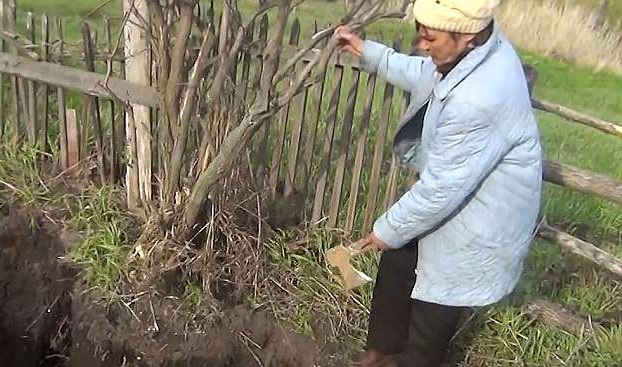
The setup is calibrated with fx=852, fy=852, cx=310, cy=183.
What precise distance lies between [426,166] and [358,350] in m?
1.28

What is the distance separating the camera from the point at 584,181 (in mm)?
3803

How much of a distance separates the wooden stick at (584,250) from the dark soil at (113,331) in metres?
1.23

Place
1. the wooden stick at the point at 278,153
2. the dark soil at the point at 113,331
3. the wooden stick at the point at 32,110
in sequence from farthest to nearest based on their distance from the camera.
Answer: the wooden stick at the point at 32,110 < the wooden stick at the point at 278,153 < the dark soil at the point at 113,331

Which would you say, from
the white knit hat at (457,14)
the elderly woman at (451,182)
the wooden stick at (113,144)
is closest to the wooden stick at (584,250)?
the elderly woman at (451,182)

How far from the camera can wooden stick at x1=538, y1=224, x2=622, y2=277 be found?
3.80m

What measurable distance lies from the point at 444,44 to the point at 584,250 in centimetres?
151

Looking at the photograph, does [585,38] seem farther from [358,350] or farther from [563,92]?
[358,350]

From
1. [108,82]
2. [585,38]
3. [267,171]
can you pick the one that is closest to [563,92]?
[585,38]

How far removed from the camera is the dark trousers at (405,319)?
3.35 metres

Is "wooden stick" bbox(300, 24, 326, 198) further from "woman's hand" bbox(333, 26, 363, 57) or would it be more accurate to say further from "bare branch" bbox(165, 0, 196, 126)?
"bare branch" bbox(165, 0, 196, 126)

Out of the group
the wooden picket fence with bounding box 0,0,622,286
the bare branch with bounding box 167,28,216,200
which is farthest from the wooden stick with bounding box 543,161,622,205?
the bare branch with bounding box 167,28,216,200

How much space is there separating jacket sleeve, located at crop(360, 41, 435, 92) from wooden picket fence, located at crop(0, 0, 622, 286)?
41 cm

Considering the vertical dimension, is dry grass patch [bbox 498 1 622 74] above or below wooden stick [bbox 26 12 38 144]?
below

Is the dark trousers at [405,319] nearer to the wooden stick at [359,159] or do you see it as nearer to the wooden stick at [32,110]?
the wooden stick at [359,159]
